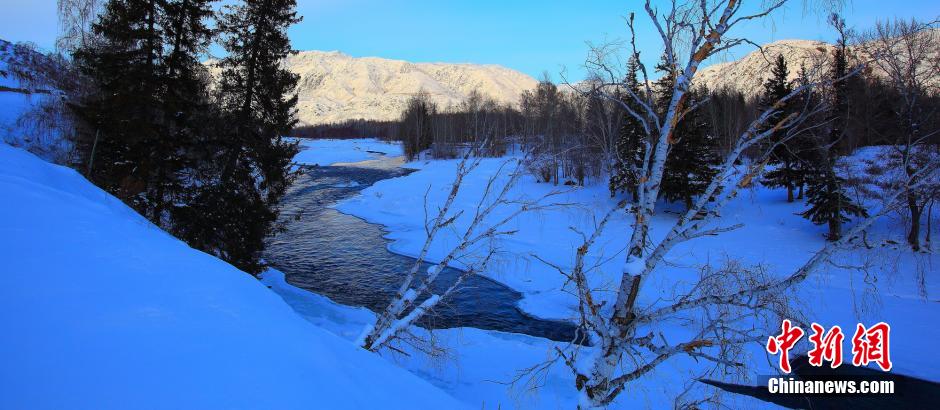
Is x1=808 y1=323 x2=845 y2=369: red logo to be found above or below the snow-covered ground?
above

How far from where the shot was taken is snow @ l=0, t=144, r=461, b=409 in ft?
7.57

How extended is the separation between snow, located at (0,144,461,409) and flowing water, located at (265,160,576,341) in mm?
3661

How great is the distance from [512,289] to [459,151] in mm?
53106

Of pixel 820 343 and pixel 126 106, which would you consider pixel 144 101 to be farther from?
pixel 820 343

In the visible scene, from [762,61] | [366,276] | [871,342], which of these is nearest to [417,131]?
[366,276]

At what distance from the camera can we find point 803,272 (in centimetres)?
375

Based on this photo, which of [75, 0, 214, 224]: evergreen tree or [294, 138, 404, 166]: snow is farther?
[294, 138, 404, 166]: snow

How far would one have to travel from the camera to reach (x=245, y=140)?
12.7m

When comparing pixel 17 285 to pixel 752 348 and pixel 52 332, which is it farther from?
pixel 752 348

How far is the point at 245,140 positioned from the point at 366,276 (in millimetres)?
5804

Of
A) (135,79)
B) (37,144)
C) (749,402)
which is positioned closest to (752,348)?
(749,402)

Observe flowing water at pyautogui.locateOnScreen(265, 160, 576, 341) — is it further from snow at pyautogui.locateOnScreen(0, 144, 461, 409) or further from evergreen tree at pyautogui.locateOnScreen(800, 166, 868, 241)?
evergreen tree at pyautogui.locateOnScreen(800, 166, 868, 241)

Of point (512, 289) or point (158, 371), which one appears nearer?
point (158, 371)

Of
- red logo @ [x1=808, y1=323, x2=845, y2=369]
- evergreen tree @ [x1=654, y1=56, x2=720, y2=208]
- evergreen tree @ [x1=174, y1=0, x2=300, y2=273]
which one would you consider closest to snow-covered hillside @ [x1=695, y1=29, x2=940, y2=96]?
red logo @ [x1=808, y1=323, x2=845, y2=369]
